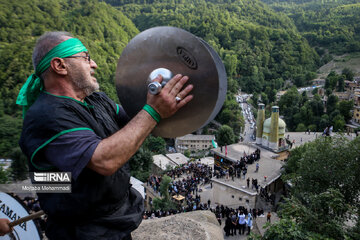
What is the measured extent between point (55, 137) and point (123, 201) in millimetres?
924

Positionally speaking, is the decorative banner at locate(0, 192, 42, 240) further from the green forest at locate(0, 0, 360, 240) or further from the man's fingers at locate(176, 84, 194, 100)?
the green forest at locate(0, 0, 360, 240)


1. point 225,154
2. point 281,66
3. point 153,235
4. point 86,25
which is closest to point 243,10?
point 281,66

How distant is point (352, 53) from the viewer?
114875 millimetres

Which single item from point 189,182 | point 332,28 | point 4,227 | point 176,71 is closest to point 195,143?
point 189,182

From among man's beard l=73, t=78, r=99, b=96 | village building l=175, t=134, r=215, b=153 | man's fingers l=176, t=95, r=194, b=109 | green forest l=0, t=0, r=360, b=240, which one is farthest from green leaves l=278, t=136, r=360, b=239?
village building l=175, t=134, r=215, b=153

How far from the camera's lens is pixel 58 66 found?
82.6 inches

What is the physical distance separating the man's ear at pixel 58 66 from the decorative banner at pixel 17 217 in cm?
377

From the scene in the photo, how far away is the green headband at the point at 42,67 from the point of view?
2115 millimetres

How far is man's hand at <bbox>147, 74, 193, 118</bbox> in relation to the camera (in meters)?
2.18

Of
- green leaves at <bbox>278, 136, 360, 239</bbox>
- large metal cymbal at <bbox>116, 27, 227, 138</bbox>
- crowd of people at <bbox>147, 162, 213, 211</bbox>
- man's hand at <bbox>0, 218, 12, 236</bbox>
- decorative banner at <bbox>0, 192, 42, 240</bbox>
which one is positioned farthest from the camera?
crowd of people at <bbox>147, 162, 213, 211</bbox>

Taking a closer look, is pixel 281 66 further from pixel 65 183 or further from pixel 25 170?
pixel 65 183

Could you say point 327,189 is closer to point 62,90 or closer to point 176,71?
point 176,71

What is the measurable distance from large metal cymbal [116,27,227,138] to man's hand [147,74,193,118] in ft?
0.31

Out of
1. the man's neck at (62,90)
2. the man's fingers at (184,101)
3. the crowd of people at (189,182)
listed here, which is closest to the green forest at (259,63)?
the crowd of people at (189,182)
